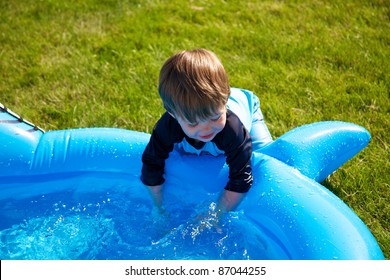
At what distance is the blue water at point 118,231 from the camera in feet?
7.54

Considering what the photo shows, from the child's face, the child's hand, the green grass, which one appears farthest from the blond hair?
the green grass

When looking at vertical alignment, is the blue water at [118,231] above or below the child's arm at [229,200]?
below

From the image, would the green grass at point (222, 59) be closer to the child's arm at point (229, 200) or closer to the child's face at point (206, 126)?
the child's arm at point (229, 200)

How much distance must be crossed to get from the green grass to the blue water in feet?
2.23

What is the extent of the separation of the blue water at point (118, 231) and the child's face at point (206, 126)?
507mm

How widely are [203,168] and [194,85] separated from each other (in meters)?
0.67

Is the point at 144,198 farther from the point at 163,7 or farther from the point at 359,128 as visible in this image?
the point at 163,7

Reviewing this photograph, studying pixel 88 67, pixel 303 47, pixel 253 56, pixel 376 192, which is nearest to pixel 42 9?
pixel 88 67

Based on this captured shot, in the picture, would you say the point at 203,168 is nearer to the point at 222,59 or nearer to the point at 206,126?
the point at 206,126

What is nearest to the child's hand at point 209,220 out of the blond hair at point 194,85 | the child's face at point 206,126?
the child's face at point 206,126

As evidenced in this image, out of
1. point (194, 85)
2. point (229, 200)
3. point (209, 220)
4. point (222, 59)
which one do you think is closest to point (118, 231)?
point (209, 220)

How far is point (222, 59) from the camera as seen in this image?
3.60m

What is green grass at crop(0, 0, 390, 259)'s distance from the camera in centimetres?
307
